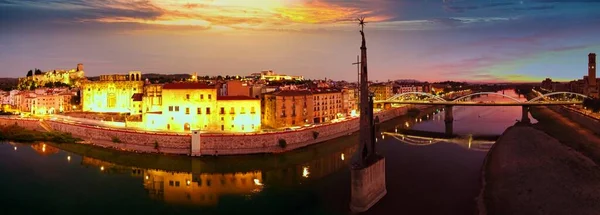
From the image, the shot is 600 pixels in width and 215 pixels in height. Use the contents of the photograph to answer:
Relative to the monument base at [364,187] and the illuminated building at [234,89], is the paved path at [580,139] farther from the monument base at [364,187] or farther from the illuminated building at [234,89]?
the illuminated building at [234,89]

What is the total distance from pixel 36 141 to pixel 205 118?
12.5 meters

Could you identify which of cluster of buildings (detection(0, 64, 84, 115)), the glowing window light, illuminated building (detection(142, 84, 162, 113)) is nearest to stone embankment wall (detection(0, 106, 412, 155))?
the glowing window light

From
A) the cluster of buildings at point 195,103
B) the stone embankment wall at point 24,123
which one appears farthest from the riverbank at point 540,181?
the stone embankment wall at point 24,123

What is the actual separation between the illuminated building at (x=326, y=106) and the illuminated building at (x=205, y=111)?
863 centimetres

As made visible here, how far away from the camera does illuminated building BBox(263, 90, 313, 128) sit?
34.5m

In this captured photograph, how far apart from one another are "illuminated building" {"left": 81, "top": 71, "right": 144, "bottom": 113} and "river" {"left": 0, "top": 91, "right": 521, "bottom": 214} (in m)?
14.4

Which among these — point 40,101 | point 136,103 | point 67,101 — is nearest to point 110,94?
point 136,103

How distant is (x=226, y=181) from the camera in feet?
68.6

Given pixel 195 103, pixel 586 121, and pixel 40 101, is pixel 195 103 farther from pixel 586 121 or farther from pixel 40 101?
pixel 586 121

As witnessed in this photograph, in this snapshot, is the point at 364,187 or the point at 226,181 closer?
the point at 364,187

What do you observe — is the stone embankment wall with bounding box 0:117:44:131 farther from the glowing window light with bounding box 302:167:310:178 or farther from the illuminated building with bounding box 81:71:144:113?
the glowing window light with bounding box 302:167:310:178

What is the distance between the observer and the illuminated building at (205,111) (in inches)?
1240

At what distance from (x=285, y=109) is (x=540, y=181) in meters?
20.9

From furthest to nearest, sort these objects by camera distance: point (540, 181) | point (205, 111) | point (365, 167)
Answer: point (205, 111) → point (540, 181) → point (365, 167)
